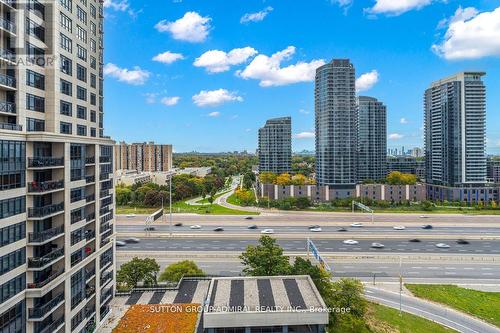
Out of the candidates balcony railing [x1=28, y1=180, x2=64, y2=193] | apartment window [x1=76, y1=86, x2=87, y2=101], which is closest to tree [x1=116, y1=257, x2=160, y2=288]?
balcony railing [x1=28, y1=180, x2=64, y2=193]

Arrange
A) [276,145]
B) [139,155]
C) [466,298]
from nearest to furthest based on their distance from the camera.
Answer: [466,298]
[276,145]
[139,155]

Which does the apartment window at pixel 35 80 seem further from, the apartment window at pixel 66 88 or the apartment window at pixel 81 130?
the apartment window at pixel 81 130

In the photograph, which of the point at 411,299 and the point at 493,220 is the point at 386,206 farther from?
the point at 411,299

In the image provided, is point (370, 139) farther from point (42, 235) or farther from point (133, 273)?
point (42, 235)

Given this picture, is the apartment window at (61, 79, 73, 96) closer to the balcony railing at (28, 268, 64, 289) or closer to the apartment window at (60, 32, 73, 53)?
the apartment window at (60, 32, 73, 53)

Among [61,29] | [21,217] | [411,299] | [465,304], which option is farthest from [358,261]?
[61,29]

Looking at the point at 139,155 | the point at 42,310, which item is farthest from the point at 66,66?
the point at 139,155

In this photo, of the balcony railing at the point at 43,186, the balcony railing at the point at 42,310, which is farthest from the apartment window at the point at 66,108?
the balcony railing at the point at 42,310
